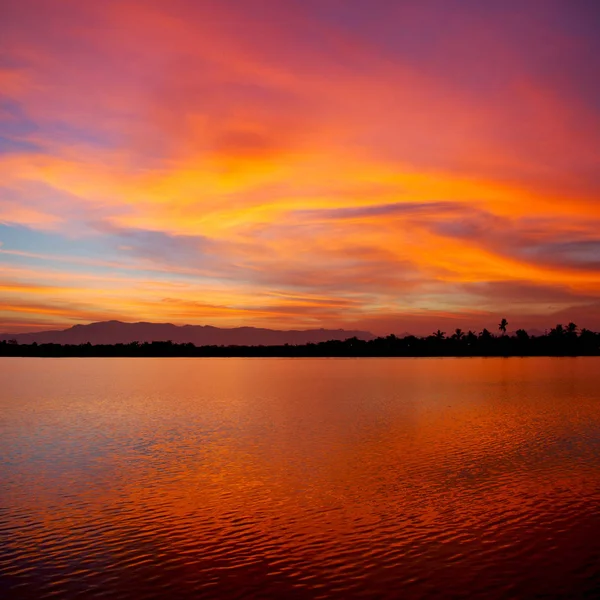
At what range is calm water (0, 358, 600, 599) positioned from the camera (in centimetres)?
1948

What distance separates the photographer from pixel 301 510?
90.9ft

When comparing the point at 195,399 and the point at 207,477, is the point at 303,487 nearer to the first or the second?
the point at 207,477

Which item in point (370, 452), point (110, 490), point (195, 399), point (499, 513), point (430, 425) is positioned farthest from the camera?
point (195, 399)

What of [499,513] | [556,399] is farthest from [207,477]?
Answer: [556,399]

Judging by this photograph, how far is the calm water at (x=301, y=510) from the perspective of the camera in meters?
19.5

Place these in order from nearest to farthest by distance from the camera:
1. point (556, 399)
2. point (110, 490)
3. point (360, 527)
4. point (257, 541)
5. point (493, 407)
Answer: point (257, 541), point (360, 527), point (110, 490), point (493, 407), point (556, 399)

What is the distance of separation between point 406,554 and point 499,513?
23.8 feet

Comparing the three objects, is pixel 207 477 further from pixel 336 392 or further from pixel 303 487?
pixel 336 392

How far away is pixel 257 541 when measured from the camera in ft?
76.6

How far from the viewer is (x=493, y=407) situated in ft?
252

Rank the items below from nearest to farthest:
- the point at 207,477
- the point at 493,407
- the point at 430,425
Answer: the point at 207,477
the point at 430,425
the point at 493,407

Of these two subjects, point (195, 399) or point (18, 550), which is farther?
point (195, 399)

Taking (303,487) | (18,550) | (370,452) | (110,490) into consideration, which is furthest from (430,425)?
(18,550)

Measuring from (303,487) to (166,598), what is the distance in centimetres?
1485
